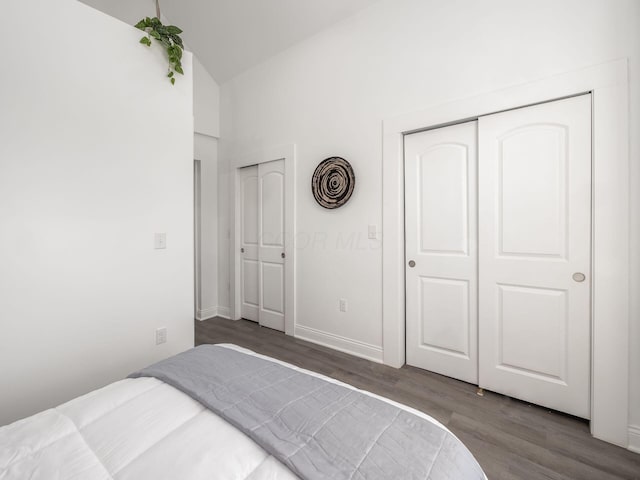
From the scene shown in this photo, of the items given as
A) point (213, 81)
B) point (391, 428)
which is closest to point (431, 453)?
point (391, 428)

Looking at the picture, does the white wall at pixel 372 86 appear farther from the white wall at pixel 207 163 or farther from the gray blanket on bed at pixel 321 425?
the gray blanket on bed at pixel 321 425

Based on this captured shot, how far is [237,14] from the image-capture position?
2979 millimetres

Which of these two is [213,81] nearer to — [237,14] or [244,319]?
[237,14]

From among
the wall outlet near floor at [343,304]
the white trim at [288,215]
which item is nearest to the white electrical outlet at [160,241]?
the white trim at [288,215]

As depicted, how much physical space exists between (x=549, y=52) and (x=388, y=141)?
3.56 feet

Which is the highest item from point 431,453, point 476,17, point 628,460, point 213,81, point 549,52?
point 213,81

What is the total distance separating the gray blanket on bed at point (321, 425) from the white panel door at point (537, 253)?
1.42 meters

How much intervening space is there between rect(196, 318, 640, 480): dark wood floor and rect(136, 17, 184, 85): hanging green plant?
2.43m

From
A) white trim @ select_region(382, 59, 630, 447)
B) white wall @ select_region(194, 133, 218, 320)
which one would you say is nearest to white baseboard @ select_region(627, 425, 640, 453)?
white trim @ select_region(382, 59, 630, 447)

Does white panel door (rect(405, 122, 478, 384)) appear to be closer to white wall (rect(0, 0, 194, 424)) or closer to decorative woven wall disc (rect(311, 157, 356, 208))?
decorative woven wall disc (rect(311, 157, 356, 208))

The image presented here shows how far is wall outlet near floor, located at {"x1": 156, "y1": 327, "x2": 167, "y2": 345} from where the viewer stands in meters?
2.07

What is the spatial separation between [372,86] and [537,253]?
5.85ft

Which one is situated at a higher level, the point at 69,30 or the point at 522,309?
the point at 69,30

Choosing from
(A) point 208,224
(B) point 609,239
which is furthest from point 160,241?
(B) point 609,239
